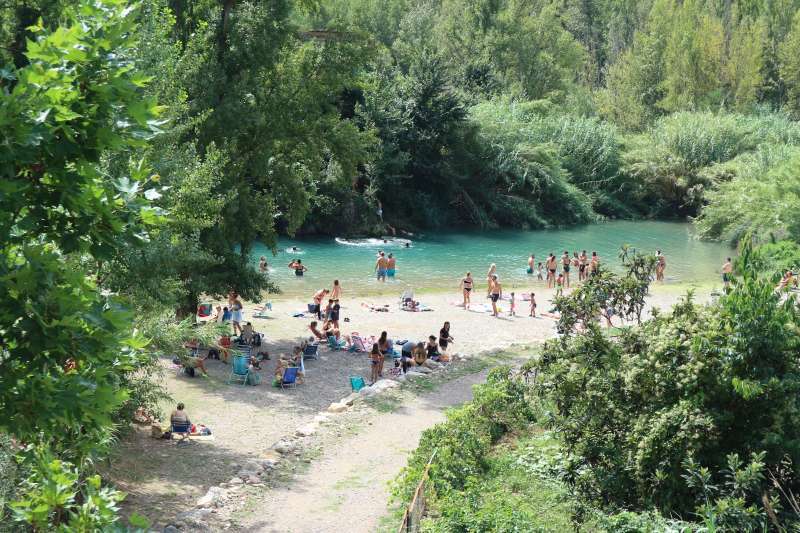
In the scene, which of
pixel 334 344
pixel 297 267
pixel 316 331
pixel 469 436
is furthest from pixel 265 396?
pixel 297 267

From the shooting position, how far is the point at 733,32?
71188mm

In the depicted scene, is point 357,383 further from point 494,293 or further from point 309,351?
point 494,293

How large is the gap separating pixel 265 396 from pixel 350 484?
558 centimetres

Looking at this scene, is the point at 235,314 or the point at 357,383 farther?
the point at 235,314

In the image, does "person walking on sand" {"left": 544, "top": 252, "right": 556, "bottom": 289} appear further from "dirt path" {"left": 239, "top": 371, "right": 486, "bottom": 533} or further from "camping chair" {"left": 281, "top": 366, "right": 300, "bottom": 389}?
"dirt path" {"left": 239, "top": 371, "right": 486, "bottom": 533}

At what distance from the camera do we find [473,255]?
43.6 meters

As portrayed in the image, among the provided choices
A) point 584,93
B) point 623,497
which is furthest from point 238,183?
point 584,93

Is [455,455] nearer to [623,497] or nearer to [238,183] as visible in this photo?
[623,497]

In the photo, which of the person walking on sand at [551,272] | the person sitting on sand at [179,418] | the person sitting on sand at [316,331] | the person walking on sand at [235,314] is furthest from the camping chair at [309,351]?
the person walking on sand at [551,272]

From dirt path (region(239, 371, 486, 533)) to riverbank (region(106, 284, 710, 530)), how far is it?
0.92 feet

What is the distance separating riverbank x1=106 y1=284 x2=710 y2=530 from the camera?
14.0 m

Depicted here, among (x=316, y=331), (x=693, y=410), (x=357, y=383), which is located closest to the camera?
(x=693, y=410)

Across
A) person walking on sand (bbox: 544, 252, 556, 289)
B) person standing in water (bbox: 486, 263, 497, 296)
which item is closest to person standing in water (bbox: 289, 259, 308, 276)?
person standing in water (bbox: 486, 263, 497, 296)

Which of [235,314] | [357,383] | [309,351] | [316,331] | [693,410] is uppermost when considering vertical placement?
[693,410]
